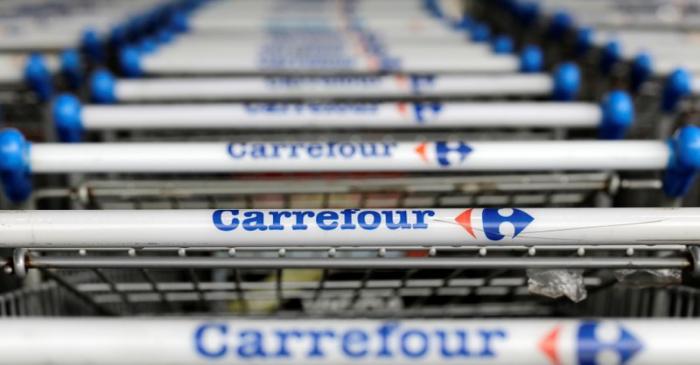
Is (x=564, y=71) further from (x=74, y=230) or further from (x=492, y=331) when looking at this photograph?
(x=74, y=230)

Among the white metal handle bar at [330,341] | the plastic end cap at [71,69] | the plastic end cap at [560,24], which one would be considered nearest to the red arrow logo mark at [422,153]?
the white metal handle bar at [330,341]

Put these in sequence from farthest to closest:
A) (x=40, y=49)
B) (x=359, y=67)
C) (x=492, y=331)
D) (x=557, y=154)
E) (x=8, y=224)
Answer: (x=40, y=49)
(x=359, y=67)
(x=557, y=154)
(x=8, y=224)
(x=492, y=331)

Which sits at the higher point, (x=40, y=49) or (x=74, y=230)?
(x=40, y=49)

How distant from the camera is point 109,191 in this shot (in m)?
1.00

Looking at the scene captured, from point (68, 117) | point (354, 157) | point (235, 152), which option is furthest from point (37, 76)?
point (354, 157)

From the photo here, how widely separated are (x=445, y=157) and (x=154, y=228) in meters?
0.37

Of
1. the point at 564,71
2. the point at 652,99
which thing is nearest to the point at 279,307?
the point at 564,71

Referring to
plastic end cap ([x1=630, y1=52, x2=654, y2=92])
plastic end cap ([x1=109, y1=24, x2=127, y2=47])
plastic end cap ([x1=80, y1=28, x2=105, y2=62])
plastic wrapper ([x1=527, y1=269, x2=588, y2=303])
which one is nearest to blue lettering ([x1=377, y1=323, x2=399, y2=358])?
plastic wrapper ([x1=527, y1=269, x2=588, y2=303])

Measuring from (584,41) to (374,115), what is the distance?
104 centimetres

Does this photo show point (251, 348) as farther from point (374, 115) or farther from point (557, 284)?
point (374, 115)

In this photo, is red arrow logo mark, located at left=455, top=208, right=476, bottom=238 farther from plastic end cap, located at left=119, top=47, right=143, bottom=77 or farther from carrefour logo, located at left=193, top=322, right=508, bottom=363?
plastic end cap, located at left=119, top=47, right=143, bottom=77

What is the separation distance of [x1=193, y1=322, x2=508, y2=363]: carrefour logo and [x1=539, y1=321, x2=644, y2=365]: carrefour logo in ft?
0.13

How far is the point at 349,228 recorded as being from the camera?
0.73 meters

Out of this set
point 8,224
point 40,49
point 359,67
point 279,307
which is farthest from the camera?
point 40,49
